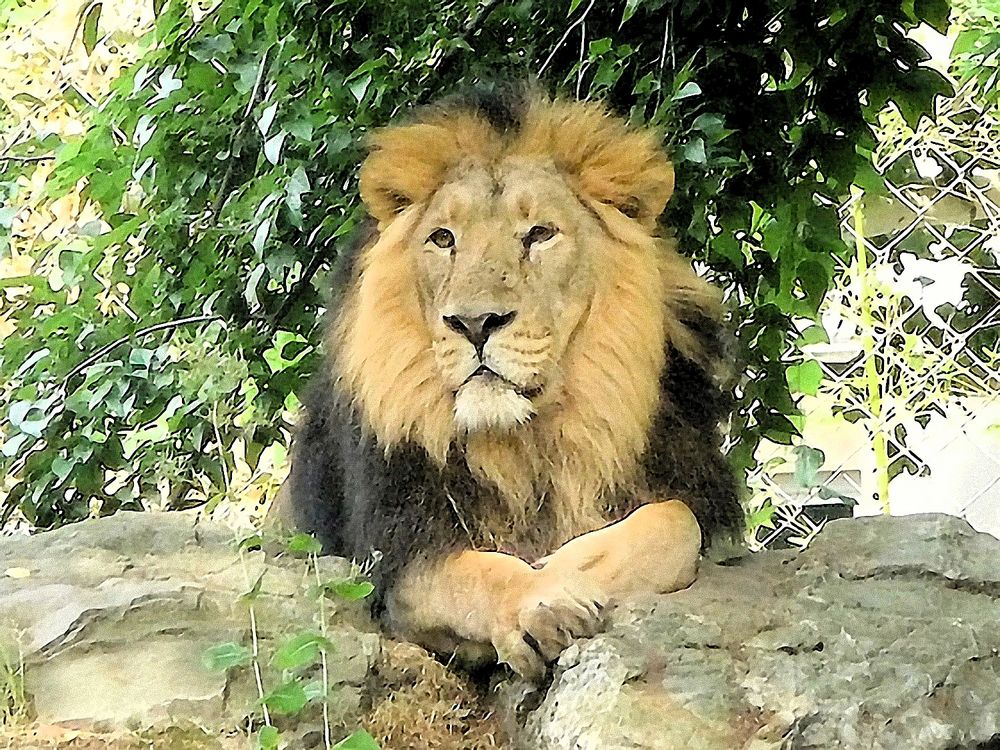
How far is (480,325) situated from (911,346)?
497mm

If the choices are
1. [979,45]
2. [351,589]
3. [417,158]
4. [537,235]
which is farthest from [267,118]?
[979,45]

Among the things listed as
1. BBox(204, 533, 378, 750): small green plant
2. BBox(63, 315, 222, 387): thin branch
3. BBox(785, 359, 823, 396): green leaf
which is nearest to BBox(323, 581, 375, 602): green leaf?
BBox(204, 533, 378, 750): small green plant

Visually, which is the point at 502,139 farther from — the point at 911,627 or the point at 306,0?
the point at 911,627

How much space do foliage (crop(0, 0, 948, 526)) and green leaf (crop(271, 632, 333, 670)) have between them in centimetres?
28

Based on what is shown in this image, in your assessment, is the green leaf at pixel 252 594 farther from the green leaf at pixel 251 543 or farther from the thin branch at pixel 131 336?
the thin branch at pixel 131 336

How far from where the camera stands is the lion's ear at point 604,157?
2.70ft

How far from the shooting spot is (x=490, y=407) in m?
0.78

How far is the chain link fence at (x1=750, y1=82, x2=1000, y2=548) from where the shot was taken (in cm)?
105

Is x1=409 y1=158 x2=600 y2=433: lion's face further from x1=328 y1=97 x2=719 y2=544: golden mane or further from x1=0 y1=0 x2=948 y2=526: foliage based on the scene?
x1=0 y1=0 x2=948 y2=526: foliage

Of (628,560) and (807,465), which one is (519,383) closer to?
(628,560)

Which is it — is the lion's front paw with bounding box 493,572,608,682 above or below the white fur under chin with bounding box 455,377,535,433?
below

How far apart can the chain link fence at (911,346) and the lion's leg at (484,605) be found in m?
0.38

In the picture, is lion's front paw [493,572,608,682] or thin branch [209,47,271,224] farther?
thin branch [209,47,271,224]

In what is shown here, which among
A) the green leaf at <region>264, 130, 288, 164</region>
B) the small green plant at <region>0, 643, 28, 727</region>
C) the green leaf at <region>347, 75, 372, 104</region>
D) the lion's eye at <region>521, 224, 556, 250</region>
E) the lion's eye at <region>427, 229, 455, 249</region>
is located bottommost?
the small green plant at <region>0, 643, 28, 727</region>
